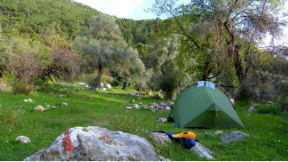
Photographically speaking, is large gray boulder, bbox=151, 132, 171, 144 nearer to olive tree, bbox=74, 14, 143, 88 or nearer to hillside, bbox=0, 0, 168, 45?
olive tree, bbox=74, 14, 143, 88

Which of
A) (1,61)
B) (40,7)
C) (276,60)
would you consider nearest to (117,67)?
(1,61)

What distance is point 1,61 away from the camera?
40.3 feet

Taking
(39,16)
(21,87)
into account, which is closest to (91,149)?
(21,87)

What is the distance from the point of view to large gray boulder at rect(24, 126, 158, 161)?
267 cm

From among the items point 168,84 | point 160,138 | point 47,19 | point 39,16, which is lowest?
point 160,138

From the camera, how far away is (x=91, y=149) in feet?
Answer: 9.20

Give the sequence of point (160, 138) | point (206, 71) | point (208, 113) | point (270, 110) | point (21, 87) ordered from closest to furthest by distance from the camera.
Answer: point (160, 138), point (208, 113), point (270, 110), point (21, 87), point (206, 71)

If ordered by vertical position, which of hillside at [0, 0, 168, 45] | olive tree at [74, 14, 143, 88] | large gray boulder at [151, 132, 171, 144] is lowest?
large gray boulder at [151, 132, 171, 144]

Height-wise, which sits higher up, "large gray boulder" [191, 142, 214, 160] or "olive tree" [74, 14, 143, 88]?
"olive tree" [74, 14, 143, 88]

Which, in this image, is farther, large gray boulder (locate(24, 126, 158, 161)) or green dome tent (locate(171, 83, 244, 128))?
green dome tent (locate(171, 83, 244, 128))

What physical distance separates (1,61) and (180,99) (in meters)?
12.2

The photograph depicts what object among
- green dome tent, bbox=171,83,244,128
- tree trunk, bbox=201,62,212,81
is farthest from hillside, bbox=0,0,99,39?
green dome tent, bbox=171,83,244,128

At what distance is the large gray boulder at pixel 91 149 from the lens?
2672 millimetres

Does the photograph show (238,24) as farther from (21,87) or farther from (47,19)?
(47,19)
